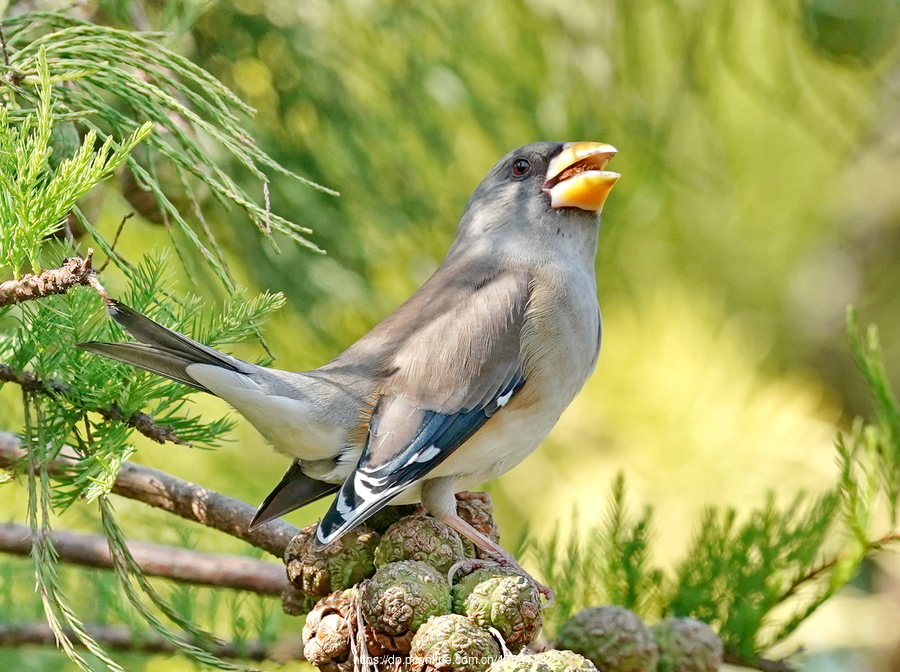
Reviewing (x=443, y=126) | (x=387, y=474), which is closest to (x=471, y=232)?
(x=443, y=126)

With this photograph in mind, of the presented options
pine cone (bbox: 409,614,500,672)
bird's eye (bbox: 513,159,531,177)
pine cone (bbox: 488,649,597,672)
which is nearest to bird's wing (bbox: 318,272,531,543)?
bird's eye (bbox: 513,159,531,177)

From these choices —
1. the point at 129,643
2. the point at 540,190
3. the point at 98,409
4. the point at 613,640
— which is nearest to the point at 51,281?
the point at 98,409

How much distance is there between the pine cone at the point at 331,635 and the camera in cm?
172

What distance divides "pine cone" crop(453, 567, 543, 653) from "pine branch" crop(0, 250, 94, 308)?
0.72m

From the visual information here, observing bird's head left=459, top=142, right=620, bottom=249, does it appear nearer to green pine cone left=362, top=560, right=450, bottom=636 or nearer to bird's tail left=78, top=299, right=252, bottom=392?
bird's tail left=78, top=299, right=252, bottom=392

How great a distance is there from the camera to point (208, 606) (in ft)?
9.36

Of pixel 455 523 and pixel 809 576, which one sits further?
pixel 809 576

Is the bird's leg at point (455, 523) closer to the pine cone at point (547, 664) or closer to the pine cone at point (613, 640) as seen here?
the pine cone at point (613, 640)

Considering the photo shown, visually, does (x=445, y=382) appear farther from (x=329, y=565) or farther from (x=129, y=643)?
(x=129, y=643)

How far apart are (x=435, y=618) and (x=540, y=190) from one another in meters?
1.83

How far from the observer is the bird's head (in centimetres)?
302

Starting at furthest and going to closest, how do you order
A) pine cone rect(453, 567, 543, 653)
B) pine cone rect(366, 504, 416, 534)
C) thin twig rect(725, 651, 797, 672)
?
thin twig rect(725, 651, 797, 672) → pine cone rect(366, 504, 416, 534) → pine cone rect(453, 567, 543, 653)

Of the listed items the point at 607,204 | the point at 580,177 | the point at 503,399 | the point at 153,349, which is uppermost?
the point at 607,204

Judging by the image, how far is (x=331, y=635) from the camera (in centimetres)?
173
